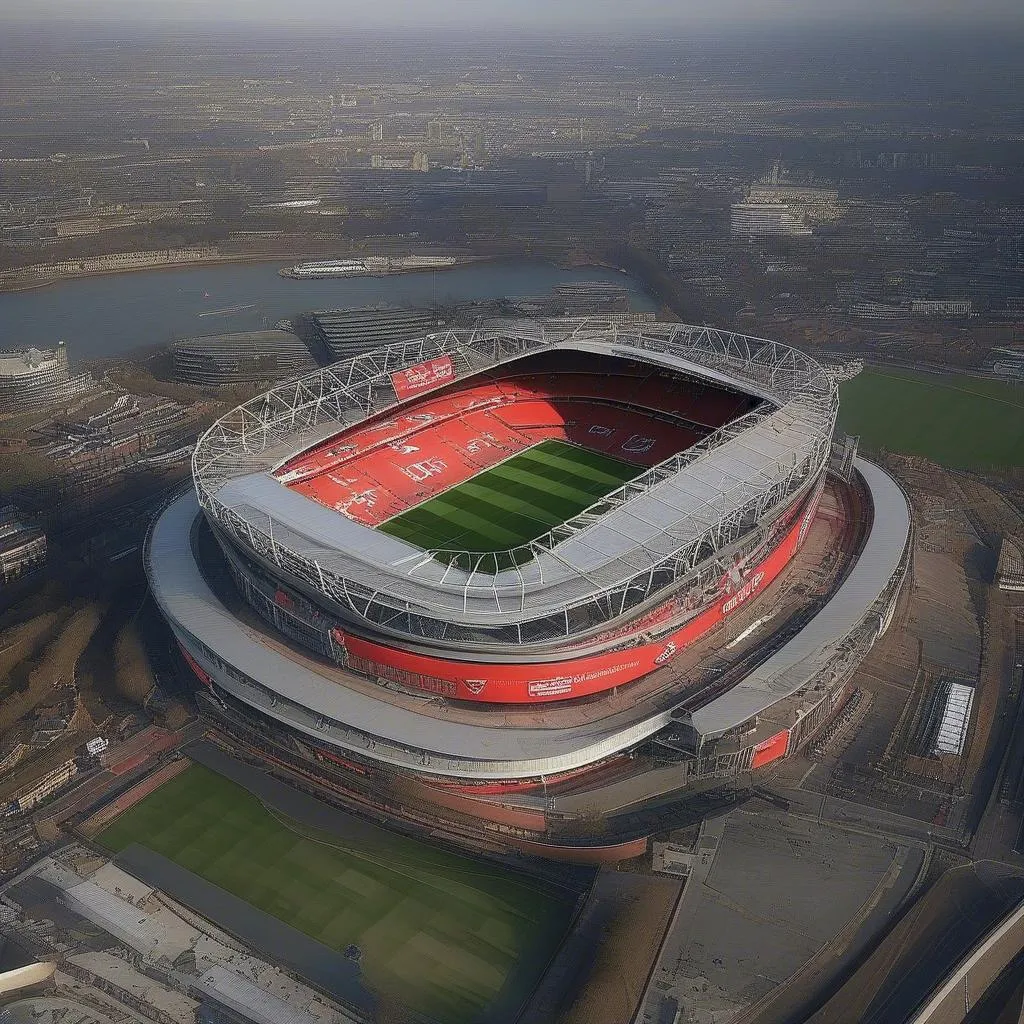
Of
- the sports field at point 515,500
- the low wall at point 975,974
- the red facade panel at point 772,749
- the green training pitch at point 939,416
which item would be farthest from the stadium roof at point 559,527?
the low wall at point 975,974

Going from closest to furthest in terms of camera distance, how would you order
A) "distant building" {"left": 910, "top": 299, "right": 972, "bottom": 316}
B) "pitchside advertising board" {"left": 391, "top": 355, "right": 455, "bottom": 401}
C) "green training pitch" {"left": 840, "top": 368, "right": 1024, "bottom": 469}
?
"pitchside advertising board" {"left": 391, "top": 355, "right": 455, "bottom": 401} → "green training pitch" {"left": 840, "top": 368, "right": 1024, "bottom": 469} → "distant building" {"left": 910, "top": 299, "right": 972, "bottom": 316}

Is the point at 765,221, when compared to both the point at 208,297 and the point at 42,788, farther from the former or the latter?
the point at 42,788

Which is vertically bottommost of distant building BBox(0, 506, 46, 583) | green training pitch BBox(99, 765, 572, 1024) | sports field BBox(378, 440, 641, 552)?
green training pitch BBox(99, 765, 572, 1024)

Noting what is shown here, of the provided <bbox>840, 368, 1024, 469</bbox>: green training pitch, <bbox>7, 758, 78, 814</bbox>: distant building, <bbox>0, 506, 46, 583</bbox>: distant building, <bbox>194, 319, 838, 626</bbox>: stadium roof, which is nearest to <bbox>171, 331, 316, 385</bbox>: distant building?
<bbox>0, 506, 46, 583</bbox>: distant building

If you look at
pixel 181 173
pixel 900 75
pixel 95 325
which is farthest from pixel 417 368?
pixel 900 75

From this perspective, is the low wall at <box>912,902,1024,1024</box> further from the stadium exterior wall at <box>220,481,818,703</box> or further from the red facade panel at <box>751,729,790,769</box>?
the stadium exterior wall at <box>220,481,818,703</box>

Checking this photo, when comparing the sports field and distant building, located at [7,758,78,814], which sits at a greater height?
the sports field
